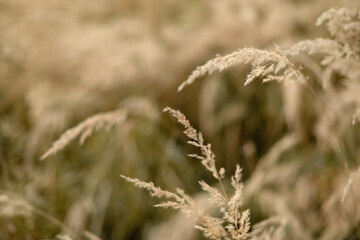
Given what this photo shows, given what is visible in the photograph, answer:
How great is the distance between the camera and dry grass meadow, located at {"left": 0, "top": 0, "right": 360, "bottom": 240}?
1100 millimetres

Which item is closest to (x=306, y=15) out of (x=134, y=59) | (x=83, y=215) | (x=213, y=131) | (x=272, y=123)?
(x=272, y=123)

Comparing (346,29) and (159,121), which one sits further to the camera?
(159,121)

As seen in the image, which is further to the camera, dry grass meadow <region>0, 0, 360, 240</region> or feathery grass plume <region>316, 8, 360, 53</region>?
dry grass meadow <region>0, 0, 360, 240</region>

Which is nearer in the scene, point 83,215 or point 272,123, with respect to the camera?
point 83,215

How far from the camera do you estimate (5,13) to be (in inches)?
59.7

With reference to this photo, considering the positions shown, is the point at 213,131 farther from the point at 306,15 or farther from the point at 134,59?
the point at 306,15

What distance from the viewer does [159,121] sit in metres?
1.32

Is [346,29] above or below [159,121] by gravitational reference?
below

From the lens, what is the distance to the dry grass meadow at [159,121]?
3.61 feet

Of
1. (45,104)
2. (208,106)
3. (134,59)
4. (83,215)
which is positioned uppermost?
(134,59)

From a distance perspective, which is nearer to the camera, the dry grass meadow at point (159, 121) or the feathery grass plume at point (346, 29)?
the feathery grass plume at point (346, 29)

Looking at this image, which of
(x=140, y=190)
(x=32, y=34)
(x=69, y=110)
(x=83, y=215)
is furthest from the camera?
(x=32, y=34)

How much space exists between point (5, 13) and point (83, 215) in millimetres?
888

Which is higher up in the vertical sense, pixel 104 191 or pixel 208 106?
pixel 208 106
